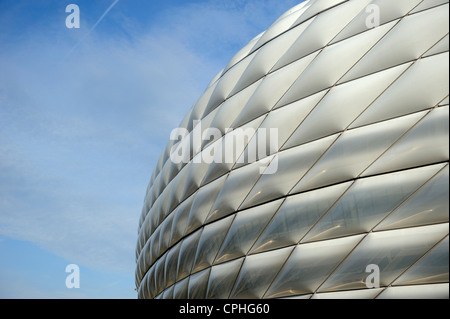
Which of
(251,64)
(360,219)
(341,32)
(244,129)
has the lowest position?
(360,219)

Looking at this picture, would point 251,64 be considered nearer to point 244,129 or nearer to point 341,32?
point 244,129

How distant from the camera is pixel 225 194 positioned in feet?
30.9

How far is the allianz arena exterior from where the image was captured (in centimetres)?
632

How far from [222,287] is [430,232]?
4.26 m

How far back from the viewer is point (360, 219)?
6.80 metres

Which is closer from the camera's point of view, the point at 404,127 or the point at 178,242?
the point at 404,127

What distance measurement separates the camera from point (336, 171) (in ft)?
23.8

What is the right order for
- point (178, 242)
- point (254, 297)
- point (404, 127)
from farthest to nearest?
1. point (178, 242)
2. point (254, 297)
3. point (404, 127)

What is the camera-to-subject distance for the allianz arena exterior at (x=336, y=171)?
632 cm

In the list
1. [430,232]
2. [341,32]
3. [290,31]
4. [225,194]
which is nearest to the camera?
[430,232]

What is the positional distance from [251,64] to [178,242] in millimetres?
4575

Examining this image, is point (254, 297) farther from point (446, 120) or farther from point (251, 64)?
point (251, 64)

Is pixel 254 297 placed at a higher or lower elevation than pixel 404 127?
lower

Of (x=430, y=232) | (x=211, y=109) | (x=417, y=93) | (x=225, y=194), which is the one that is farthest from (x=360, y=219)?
(x=211, y=109)
